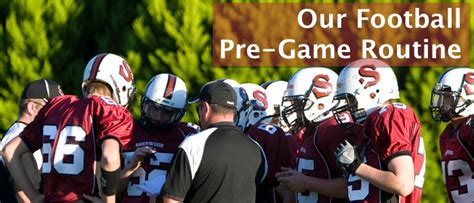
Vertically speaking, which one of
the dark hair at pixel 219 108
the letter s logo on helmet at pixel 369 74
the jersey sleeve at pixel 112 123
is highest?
the letter s logo on helmet at pixel 369 74

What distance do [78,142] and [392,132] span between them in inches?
85.8

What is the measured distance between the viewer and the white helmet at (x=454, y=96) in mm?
9625

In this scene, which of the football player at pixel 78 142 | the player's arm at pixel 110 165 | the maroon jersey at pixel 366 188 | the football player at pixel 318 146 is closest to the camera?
the maroon jersey at pixel 366 188

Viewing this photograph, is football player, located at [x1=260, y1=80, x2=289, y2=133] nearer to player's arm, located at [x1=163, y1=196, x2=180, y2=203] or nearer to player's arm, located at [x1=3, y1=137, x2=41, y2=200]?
player's arm, located at [x1=3, y1=137, x2=41, y2=200]

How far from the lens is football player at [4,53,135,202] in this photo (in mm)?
8156

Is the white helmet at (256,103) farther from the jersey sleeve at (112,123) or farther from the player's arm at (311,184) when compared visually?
the jersey sleeve at (112,123)

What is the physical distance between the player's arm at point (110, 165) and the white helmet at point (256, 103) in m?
2.03

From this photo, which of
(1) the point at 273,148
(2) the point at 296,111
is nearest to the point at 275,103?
(2) the point at 296,111

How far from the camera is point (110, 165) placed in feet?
26.3

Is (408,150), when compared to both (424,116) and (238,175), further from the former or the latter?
(424,116)

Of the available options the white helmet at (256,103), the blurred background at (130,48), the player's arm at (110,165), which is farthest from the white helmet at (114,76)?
the blurred background at (130,48)

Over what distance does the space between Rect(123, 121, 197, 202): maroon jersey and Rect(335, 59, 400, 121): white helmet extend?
4.35ft

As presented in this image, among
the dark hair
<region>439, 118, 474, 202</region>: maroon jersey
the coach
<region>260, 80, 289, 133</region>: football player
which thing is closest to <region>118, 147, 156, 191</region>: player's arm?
the coach

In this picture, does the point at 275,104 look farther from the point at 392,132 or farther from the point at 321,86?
the point at 392,132
